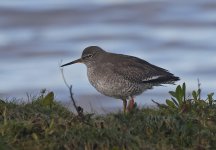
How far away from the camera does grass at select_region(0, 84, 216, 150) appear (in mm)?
5887

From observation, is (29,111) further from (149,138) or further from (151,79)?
(151,79)

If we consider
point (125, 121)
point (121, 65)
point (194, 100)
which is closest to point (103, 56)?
point (121, 65)

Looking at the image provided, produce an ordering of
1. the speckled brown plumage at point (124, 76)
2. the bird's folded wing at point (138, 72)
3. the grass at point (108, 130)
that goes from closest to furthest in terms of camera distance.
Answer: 1. the grass at point (108, 130)
2. the speckled brown plumage at point (124, 76)
3. the bird's folded wing at point (138, 72)

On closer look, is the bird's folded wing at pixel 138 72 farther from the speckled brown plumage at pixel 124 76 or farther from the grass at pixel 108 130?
the grass at pixel 108 130

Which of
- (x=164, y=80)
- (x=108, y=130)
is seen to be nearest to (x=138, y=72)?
(x=164, y=80)

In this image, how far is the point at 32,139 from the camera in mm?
6074

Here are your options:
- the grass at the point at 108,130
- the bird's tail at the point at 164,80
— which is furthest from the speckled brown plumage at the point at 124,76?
the grass at the point at 108,130

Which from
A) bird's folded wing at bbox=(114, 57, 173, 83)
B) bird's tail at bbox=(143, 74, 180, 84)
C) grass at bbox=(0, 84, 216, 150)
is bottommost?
grass at bbox=(0, 84, 216, 150)

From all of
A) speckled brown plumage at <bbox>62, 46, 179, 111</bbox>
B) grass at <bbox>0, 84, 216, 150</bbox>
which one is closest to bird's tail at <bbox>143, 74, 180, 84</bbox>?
speckled brown plumage at <bbox>62, 46, 179, 111</bbox>

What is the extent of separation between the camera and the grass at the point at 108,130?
19.3 feet

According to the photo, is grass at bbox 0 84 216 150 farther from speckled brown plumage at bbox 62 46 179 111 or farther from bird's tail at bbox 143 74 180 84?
bird's tail at bbox 143 74 180 84

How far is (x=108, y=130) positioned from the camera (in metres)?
6.08

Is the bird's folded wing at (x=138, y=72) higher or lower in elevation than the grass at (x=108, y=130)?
higher

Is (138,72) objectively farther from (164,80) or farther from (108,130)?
(108,130)
